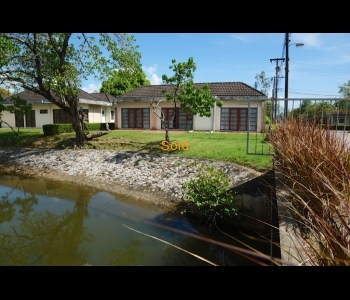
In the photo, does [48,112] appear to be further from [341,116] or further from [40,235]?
[341,116]

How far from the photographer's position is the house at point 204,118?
1634cm

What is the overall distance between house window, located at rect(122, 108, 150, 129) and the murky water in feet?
35.3

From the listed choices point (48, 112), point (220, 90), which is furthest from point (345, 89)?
point (48, 112)

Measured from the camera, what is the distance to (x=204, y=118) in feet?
55.9

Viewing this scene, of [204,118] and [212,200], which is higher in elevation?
[204,118]

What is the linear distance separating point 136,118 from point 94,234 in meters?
14.0

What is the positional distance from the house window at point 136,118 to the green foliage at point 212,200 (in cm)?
1295

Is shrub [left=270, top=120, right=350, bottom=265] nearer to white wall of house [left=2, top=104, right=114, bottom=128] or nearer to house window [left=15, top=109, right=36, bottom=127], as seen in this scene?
white wall of house [left=2, top=104, right=114, bottom=128]

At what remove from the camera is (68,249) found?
4.85 meters

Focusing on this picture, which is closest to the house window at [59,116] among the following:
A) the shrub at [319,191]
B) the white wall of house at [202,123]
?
the white wall of house at [202,123]
